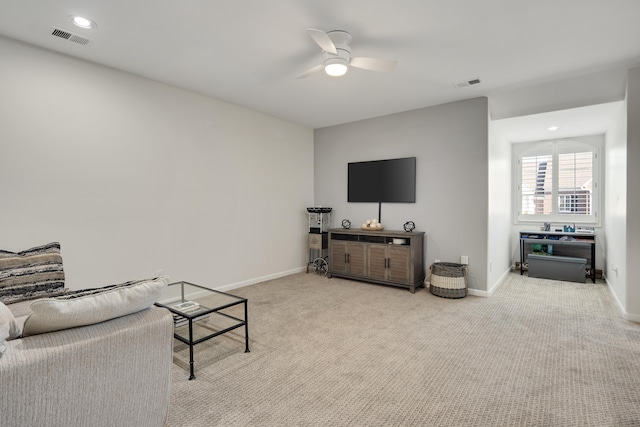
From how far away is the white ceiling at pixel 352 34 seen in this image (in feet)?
7.86

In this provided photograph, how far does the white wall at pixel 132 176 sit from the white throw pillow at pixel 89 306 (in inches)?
86.0

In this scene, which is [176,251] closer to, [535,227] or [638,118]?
[638,118]

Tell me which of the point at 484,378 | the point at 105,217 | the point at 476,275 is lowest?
the point at 484,378

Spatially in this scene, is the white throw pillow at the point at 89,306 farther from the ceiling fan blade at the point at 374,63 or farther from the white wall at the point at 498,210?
the white wall at the point at 498,210

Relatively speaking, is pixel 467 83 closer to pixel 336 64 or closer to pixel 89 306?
pixel 336 64

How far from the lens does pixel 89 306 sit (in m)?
1.36

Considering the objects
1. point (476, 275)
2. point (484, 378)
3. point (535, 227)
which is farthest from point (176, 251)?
point (535, 227)

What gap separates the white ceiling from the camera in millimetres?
2395

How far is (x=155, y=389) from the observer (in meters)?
1.53

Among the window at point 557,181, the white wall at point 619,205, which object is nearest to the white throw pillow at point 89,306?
the white wall at point 619,205

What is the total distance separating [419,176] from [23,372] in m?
4.69

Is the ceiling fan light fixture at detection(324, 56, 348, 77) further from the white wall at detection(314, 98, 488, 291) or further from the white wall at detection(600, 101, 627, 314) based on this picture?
the white wall at detection(600, 101, 627, 314)

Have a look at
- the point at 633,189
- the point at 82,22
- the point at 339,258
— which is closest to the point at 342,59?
the point at 82,22

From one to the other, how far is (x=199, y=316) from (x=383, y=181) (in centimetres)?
368
